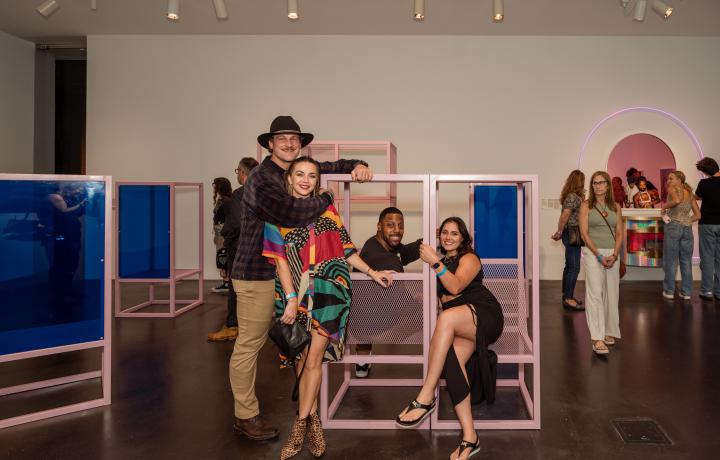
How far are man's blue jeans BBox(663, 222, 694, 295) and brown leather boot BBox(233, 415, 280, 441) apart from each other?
18.1ft

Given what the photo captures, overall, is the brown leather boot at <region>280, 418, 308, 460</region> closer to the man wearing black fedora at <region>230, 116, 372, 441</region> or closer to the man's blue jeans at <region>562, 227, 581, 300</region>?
the man wearing black fedora at <region>230, 116, 372, 441</region>

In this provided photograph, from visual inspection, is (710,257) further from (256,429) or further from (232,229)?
(256,429)

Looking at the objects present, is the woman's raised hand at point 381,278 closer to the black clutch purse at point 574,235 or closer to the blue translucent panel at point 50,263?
the blue translucent panel at point 50,263

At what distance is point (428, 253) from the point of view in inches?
94.2

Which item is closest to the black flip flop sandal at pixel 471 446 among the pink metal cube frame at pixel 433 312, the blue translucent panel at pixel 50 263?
the pink metal cube frame at pixel 433 312

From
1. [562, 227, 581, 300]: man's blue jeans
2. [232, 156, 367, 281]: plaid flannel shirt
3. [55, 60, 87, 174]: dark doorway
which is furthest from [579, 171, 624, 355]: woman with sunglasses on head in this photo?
[55, 60, 87, 174]: dark doorway

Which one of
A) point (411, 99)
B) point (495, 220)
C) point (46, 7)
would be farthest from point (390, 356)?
point (411, 99)

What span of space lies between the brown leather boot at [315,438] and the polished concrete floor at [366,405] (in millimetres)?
57

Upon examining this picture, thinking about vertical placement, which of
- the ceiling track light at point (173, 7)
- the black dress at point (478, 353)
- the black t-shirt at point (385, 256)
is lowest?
the black dress at point (478, 353)

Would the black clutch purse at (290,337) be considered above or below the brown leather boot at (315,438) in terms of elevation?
above

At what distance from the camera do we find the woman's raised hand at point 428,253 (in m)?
2.39

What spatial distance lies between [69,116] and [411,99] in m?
5.87

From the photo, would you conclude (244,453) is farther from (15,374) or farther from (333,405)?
(15,374)

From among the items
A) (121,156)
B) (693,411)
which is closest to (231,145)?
(121,156)
